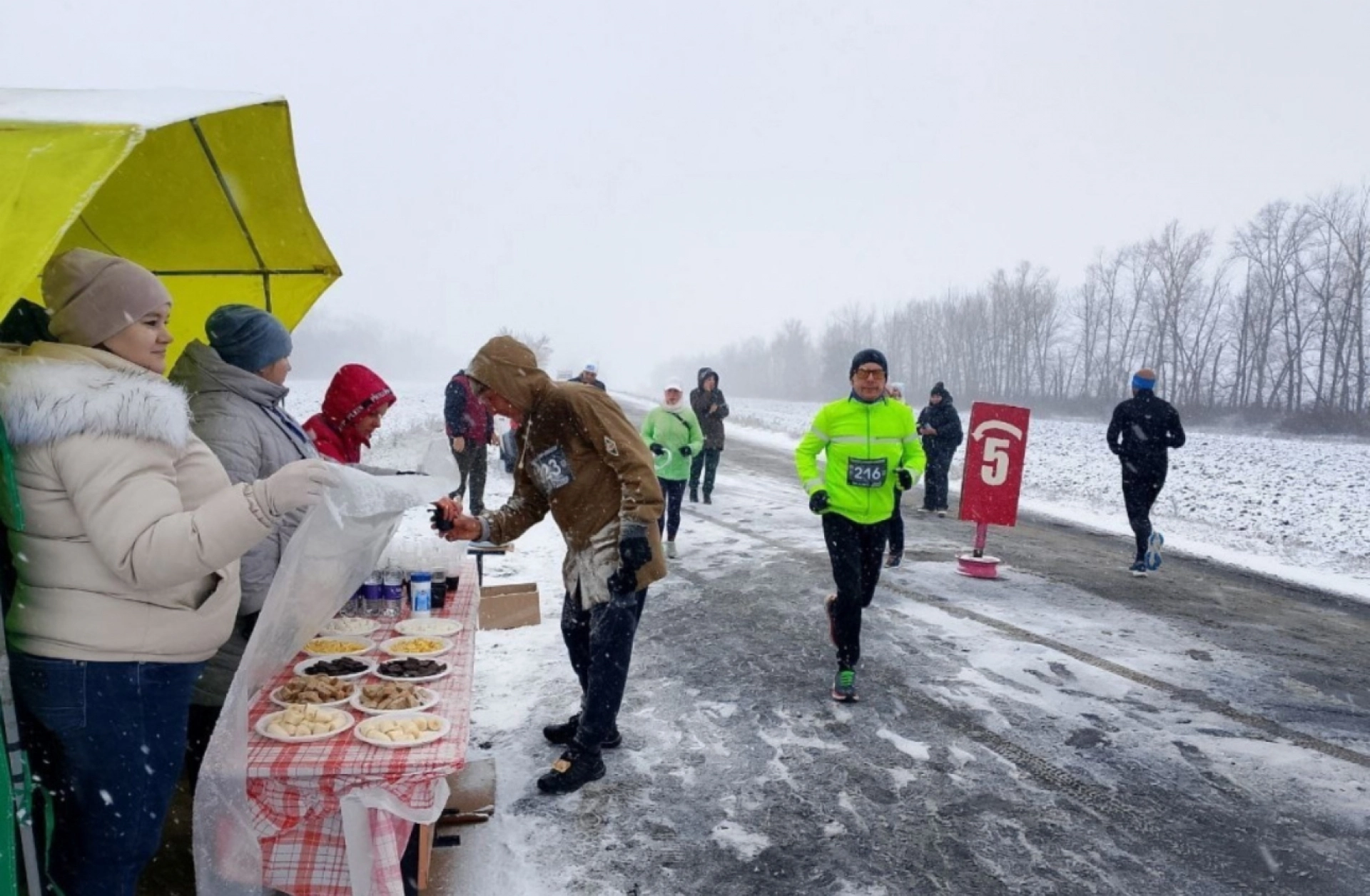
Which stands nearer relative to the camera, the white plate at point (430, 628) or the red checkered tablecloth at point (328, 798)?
the red checkered tablecloth at point (328, 798)

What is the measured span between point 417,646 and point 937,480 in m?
10.5

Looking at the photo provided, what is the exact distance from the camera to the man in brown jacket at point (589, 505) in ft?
12.4

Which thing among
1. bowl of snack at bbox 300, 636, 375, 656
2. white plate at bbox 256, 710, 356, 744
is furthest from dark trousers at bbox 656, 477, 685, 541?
white plate at bbox 256, 710, 356, 744

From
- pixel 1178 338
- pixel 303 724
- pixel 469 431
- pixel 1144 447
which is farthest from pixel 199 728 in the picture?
pixel 1178 338

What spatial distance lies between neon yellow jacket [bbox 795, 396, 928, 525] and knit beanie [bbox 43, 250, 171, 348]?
11.6 ft

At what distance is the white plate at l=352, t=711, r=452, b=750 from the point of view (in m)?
2.56

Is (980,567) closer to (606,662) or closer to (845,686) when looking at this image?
(845,686)

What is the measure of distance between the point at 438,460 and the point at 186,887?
69.7 inches

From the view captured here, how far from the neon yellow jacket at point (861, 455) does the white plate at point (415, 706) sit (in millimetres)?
2631

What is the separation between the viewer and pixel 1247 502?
15398mm

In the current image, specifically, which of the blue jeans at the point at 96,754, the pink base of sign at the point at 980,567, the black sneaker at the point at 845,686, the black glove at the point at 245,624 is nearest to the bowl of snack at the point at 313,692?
the black glove at the point at 245,624

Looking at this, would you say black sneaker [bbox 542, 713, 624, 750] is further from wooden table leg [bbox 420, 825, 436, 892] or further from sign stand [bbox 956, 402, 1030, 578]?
sign stand [bbox 956, 402, 1030, 578]

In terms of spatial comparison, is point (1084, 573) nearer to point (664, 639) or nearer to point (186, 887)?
point (664, 639)

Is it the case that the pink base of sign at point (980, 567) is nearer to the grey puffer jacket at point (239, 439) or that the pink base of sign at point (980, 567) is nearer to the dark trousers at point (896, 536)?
the dark trousers at point (896, 536)
